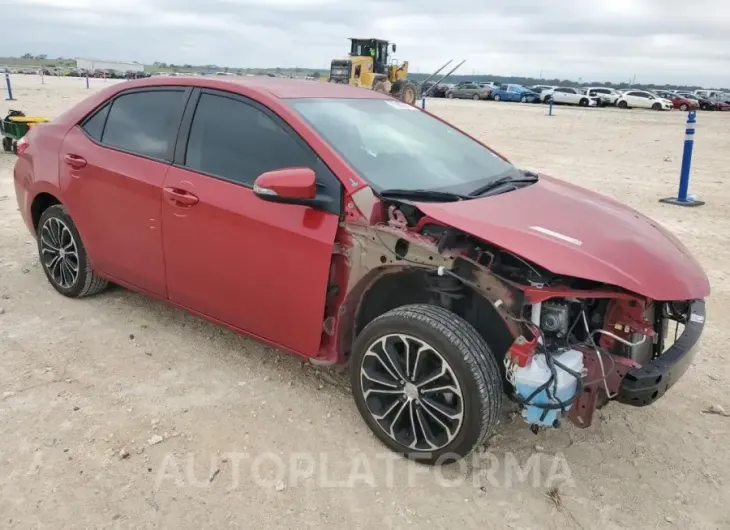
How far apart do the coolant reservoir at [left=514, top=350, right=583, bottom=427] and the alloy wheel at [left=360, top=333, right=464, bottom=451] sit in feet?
0.90

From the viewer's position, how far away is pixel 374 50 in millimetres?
28969

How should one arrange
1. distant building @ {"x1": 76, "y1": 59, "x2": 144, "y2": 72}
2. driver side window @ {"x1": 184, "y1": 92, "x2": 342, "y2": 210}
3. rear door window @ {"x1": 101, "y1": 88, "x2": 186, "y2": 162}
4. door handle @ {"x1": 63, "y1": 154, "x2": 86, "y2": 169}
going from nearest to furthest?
driver side window @ {"x1": 184, "y1": 92, "x2": 342, "y2": 210}
rear door window @ {"x1": 101, "y1": 88, "x2": 186, "y2": 162}
door handle @ {"x1": 63, "y1": 154, "x2": 86, "y2": 169}
distant building @ {"x1": 76, "y1": 59, "x2": 144, "y2": 72}

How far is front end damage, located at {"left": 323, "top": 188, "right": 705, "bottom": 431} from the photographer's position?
2580mm

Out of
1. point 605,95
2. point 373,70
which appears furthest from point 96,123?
point 605,95

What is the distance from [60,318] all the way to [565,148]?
543 inches

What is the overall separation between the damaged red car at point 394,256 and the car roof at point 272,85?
0.02 meters

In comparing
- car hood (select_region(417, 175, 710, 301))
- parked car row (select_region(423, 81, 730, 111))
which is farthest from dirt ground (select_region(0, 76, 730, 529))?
parked car row (select_region(423, 81, 730, 111))

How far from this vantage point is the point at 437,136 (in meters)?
3.87

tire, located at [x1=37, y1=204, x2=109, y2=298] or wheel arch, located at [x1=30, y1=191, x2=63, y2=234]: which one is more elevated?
wheel arch, located at [x1=30, y1=191, x2=63, y2=234]

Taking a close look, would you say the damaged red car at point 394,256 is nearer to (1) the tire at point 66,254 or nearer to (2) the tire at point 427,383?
(2) the tire at point 427,383

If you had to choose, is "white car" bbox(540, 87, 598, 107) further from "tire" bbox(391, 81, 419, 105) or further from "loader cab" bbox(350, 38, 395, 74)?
"loader cab" bbox(350, 38, 395, 74)

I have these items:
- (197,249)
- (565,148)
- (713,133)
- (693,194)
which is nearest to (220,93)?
(197,249)

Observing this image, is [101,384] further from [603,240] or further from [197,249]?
[603,240]

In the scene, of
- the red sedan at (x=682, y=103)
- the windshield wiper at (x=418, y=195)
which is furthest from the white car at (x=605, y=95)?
the windshield wiper at (x=418, y=195)
